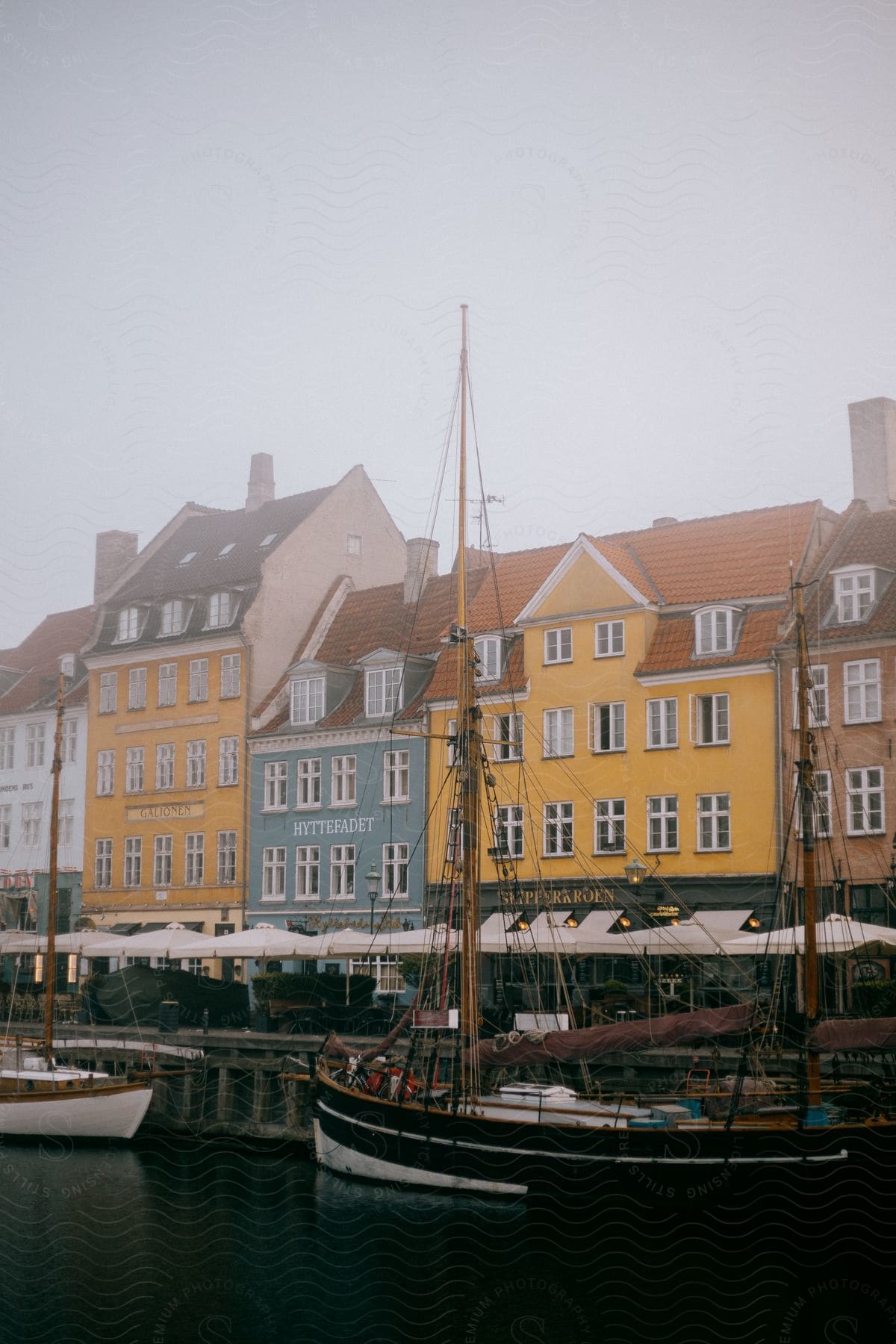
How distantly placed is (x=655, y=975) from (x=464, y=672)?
10.0 metres

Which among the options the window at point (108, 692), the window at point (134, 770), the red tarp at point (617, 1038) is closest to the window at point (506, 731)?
the red tarp at point (617, 1038)

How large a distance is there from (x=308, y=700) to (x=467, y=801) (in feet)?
64.7

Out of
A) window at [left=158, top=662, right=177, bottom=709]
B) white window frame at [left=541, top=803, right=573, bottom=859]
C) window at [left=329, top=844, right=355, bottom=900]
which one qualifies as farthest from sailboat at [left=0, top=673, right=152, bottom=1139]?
window at [left=158, top=662, right=177, bottom=709]

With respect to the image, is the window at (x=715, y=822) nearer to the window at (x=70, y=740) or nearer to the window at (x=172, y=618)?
the window at (x=172, y=618)

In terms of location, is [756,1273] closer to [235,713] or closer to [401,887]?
[401,887]

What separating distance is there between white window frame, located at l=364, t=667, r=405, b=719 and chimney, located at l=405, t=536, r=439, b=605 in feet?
12.3

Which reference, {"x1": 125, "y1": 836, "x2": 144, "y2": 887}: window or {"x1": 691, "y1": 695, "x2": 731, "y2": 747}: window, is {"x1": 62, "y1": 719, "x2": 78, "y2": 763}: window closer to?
{"x1": 125, "y1": 836, "x2": 144, "y2": 887}: window

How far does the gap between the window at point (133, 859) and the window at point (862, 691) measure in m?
25.6

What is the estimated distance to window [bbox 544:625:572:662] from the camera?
137 feet

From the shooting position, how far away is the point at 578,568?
4184cm

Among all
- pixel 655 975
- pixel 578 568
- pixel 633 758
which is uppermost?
pixel 578 568

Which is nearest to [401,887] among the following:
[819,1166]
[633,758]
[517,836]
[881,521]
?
[517,836]

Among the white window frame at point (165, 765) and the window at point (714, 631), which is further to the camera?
the white window frame at point (165, 765)

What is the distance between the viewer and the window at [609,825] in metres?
39.9
